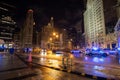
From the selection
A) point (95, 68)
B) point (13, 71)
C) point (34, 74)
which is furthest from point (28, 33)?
point (34, 74)

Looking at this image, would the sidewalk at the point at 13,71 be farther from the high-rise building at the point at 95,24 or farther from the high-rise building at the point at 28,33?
the high-rise building at the point at 28,33

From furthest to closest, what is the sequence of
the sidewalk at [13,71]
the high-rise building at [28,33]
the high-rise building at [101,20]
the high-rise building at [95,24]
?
1. the high-rise building at [28,33]
2. the high-rise building at [95,24]
3. the high-rise building at [101,20]
4. the sidewalk at [13,71]

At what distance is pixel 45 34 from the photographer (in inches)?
4478

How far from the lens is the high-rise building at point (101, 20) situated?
102438 mm

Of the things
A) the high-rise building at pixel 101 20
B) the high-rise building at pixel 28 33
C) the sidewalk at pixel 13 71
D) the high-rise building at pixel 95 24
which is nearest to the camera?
the sidewalk at pixel 13 71

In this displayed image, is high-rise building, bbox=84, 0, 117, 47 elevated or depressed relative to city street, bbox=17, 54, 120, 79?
elevated

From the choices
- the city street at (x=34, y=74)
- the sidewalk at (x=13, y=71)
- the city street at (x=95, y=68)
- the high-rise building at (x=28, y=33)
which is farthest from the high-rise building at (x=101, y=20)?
the city street at (x=34, y=74)

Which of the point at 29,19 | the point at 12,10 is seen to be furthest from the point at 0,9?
the point at 29,19

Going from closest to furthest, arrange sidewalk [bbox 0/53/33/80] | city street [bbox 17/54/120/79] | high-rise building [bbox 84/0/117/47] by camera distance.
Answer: sidewalk [bbox 0/53/33/80] → city street [bbox 17/54/120/79] → high-rise building [bbox 84/0/117/47]

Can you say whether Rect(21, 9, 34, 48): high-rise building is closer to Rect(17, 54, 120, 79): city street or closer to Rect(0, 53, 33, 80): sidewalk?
Rect(0, 53, 33, 80): sidewalk

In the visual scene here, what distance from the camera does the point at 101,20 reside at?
11338 centimetres

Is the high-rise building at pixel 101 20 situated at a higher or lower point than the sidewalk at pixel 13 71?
higher

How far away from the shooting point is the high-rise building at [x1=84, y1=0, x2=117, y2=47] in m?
102

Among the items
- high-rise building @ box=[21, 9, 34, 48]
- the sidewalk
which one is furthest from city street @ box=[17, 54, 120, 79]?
high-rise building @ box=[21, 9, 34, 48]
